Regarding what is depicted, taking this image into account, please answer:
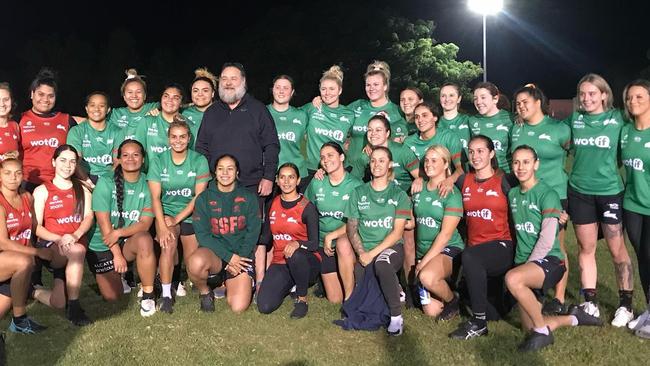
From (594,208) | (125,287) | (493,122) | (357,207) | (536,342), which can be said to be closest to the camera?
(536,342)

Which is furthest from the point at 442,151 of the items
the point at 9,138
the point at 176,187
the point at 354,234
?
the point at 9,138

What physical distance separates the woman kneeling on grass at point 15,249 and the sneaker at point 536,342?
13.1ft

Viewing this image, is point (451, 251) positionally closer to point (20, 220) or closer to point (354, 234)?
point (354, 234)

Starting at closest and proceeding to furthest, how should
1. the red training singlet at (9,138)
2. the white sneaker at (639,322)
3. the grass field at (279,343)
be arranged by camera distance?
the grass field at (279,343) → the white sneaker at (639,322) → the red training singlet at (9,138)

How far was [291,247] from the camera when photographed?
5789mm

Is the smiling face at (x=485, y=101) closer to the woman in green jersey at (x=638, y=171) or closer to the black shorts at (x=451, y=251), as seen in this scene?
the woman in green jersey at (x=638, y=171)

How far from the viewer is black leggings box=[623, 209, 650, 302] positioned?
518cm

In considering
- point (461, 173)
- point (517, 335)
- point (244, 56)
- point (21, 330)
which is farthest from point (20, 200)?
point (244, 56)

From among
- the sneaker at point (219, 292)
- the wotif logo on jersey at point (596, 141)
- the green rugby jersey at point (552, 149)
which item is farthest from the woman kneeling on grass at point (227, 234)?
the wotif logo on jersey at point (596, 141)

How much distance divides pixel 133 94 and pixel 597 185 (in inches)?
187

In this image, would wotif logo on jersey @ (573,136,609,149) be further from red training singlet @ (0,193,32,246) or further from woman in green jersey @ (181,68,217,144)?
red training singlet @ (0,193,32,246)

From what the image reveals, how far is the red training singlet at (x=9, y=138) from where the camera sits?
613 centimetres

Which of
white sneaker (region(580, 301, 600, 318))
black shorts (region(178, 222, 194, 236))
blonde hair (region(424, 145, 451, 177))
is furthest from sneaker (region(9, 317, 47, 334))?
white sneaker (region(580, 301, 600, 318))

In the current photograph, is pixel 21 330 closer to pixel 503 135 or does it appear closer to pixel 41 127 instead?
pixel 41 127
